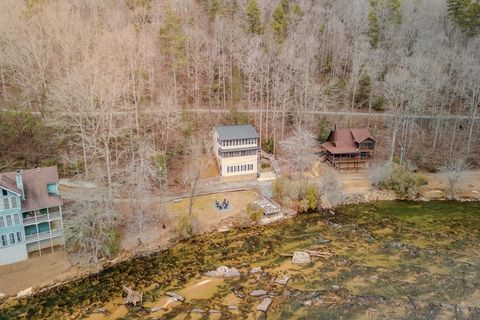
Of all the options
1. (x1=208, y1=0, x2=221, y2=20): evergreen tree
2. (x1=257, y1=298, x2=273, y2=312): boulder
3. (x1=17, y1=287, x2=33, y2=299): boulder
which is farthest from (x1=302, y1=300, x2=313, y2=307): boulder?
(x1=208, y1=0, x2=221, y2=20): evergreen tree

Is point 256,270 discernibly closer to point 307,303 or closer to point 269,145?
point 307,303

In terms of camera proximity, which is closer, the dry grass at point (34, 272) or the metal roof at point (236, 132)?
the dry grass at point (34, 272)

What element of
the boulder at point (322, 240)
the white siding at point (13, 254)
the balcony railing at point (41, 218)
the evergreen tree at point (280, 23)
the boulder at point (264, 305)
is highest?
the evergreen tree at point (280, 23)

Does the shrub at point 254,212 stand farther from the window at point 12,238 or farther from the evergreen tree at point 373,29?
the evergreen tree at point 373,29

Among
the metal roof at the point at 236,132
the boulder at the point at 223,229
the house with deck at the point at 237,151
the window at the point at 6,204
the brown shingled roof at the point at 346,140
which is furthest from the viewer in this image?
the brown shingled roof at the point at 346,140

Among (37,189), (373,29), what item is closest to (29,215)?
(37,189)

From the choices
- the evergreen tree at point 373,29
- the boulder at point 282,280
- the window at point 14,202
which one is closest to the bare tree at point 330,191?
the boulder at point 282,280
